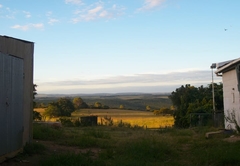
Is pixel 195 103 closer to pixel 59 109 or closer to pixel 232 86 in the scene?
pixel 232 86

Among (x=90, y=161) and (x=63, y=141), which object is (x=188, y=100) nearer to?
(x=63, y=141)

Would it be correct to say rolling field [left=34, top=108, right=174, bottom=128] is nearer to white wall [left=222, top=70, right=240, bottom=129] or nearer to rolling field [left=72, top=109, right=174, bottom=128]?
rolling field [left=72, top=109, right=174, bottom=128]

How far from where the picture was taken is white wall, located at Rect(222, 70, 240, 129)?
15812mm

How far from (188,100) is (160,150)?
22.1 metres

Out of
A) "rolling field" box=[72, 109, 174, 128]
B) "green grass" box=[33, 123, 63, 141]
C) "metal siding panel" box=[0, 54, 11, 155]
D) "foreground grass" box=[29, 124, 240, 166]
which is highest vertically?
"metal siding panel" box=[0, 54, 11, 155]

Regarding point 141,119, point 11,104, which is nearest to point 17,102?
point 11,104

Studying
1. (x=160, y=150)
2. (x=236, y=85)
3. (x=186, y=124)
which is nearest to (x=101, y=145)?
(x=160, y=150)

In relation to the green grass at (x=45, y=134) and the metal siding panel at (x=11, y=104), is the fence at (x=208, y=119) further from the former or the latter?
the metal siding panel at (x=11, y=104)

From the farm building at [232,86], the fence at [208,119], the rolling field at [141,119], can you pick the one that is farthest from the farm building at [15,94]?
the rolling field at [141,119]

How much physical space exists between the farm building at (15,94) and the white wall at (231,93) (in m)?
10.1

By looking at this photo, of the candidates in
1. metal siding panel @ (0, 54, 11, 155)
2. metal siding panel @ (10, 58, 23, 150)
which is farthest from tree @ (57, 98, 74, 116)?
metal siding panel @ (0, 54, 11, 155)

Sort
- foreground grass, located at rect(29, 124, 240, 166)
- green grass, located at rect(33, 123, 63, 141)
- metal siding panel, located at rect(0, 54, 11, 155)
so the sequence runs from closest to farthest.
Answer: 1. metal siding panel, located at rect(0, 54, 11, 155)
2. foreground grass, located at rect(29, 124, 240, 166)
3. green grass, located at rect(33, 123, 63, 141)

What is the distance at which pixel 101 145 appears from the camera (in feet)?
37.5

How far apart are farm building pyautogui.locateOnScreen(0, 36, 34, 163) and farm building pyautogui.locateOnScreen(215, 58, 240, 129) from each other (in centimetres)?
912
